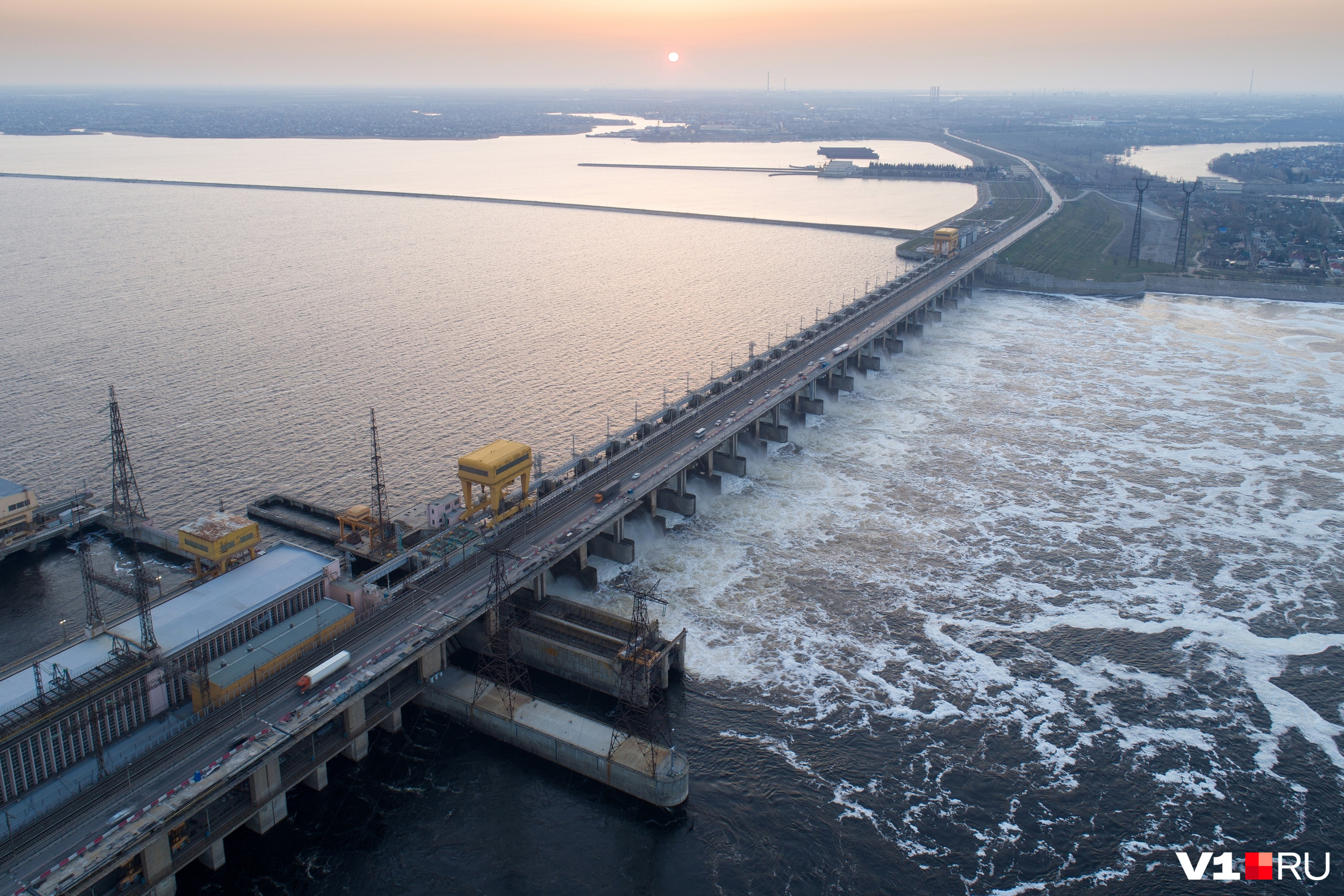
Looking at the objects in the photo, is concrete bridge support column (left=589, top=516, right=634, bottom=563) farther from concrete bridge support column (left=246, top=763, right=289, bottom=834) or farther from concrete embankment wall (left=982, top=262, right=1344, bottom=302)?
concrete embankment wall (left=982, top=262, right=1344, bottom=302)

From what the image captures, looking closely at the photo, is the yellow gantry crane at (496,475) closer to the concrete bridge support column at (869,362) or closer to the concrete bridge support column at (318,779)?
the concrete bridge support column at (318,779)

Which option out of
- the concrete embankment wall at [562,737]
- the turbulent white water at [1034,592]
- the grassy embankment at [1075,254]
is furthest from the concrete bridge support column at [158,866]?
the grassy embankment at [1075,254]

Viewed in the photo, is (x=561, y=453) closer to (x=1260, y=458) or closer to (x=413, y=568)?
(x=413, y=568)

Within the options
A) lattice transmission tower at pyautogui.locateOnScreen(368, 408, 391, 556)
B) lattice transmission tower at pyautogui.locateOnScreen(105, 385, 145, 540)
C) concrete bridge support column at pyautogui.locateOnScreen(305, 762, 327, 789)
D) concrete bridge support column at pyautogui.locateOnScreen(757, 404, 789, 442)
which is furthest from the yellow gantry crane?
concrete bridge support column at pyautogui.locateOnScreen(757, 404, 789, 442)

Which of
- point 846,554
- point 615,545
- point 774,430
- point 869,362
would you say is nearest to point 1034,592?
point 846,554

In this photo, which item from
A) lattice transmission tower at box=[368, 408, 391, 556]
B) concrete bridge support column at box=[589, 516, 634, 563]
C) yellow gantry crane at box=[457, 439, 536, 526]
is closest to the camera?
lattice transmission tower at box=[368, 408, 391, 556]

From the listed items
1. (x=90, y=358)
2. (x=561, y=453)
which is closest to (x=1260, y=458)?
(x=561, y=453)
